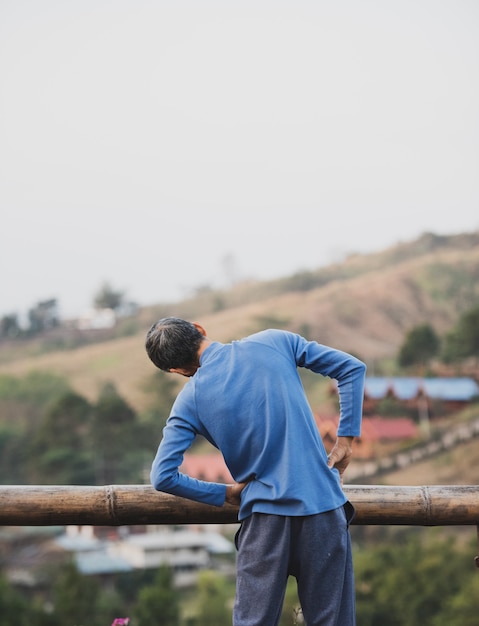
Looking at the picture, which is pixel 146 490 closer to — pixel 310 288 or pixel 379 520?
pixel 379 520

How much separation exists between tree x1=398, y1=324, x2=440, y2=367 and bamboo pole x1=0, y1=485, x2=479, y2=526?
33.9 m

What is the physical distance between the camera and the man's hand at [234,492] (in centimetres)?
176

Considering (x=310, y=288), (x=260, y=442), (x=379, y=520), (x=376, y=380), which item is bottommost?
(x=376, y=380)

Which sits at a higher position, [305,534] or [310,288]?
[305,534]

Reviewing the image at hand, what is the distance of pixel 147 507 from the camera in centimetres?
209

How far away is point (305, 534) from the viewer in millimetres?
1685

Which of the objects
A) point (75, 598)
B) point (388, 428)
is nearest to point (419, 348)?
point (388, 428)

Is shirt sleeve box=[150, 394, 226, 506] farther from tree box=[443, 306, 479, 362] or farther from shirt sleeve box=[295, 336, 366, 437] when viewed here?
tree box=[443, 306, 479, 362]

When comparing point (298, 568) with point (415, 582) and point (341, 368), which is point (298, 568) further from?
point (415, 582)

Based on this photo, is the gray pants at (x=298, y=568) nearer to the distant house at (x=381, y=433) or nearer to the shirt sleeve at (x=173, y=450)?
the shirt sleeve at (x=173, y=450)

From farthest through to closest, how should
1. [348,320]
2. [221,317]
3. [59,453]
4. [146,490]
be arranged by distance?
1. [221,317]
2. [348,320]
3. [59,453]
4. [146,490]

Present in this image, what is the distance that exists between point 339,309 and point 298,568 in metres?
37.1

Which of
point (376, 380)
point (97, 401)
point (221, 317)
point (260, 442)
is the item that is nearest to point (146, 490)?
point (260, 442)

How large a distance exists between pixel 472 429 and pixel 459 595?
271 inches
